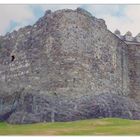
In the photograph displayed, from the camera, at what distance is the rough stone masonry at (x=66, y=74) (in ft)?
73.5

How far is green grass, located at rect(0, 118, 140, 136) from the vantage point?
66.1 ft

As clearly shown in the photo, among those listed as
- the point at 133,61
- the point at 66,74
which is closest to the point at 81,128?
the point at 66,74

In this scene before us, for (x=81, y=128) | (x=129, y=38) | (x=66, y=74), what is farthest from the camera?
(x=129, y=38)

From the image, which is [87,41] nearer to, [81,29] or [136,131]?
[81,29]

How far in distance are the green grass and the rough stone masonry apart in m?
0.59

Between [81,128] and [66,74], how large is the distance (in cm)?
228

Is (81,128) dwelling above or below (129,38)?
below

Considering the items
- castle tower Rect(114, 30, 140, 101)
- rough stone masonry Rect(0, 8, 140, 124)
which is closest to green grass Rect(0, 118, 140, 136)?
rough stone masonry Rect(0, 8, 140, 124)

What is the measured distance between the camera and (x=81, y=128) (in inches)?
814

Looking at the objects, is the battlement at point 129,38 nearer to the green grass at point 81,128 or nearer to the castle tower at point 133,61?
the castle tower at point 133,61

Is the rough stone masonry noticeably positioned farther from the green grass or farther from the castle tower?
the green grass

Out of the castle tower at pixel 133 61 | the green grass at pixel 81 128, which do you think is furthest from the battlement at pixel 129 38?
the green grass at pixel 81 128

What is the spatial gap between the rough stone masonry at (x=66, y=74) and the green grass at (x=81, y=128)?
59 centimetres

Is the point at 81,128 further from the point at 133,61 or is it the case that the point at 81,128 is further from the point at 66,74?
the point at 133,61
